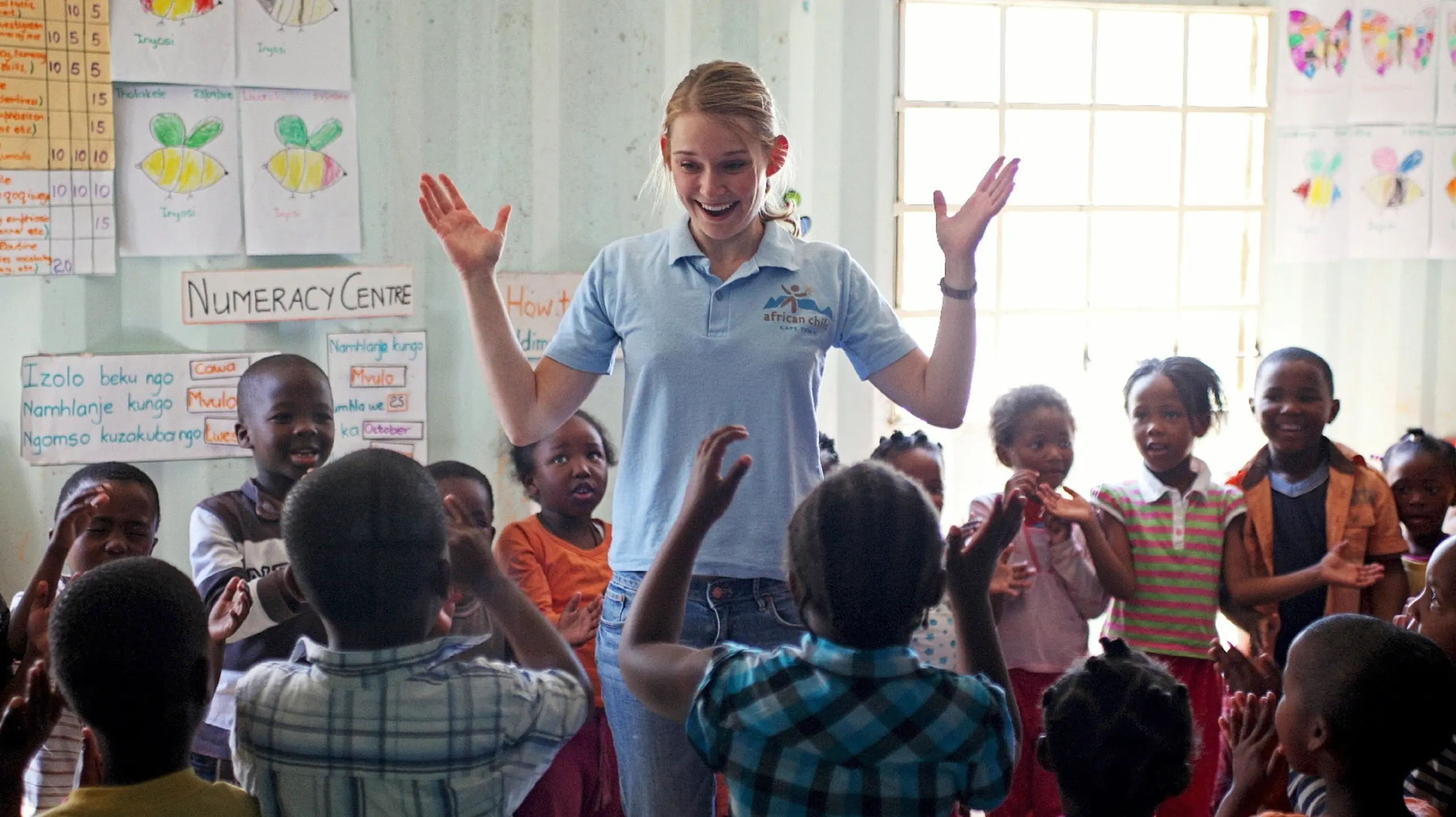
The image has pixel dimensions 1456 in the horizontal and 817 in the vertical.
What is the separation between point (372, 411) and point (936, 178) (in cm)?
171

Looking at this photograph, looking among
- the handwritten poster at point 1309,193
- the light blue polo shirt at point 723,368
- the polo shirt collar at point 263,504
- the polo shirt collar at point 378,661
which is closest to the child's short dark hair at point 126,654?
the polo shirt collar at point 378,661

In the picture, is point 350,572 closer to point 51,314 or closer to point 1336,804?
point 1336,804

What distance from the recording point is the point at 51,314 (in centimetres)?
303

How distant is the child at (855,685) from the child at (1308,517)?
1584mm

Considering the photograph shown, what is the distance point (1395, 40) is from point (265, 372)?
3.46 metres

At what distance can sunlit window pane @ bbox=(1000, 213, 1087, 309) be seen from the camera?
3818 mm

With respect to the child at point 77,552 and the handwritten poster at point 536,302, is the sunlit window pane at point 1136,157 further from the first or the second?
the child at point 77,552

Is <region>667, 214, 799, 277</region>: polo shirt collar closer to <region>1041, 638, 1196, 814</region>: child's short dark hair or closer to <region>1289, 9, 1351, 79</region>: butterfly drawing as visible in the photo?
<region>1041, 638, 1196, 814</region>: child's short dark hair

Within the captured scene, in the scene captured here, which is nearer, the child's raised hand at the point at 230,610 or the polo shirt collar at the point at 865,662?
the polo shirt collar at the point at 865,662

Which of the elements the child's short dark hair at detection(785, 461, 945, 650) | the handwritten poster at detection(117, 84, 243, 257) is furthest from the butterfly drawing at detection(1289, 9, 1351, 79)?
the child's short dark hair at detection(785, 461, 945, 650)

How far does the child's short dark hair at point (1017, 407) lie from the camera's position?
2789 mm

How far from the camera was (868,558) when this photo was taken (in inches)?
50.9

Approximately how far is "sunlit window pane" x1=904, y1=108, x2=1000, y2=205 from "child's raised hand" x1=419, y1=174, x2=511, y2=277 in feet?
6.65

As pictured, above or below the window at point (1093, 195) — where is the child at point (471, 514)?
below
